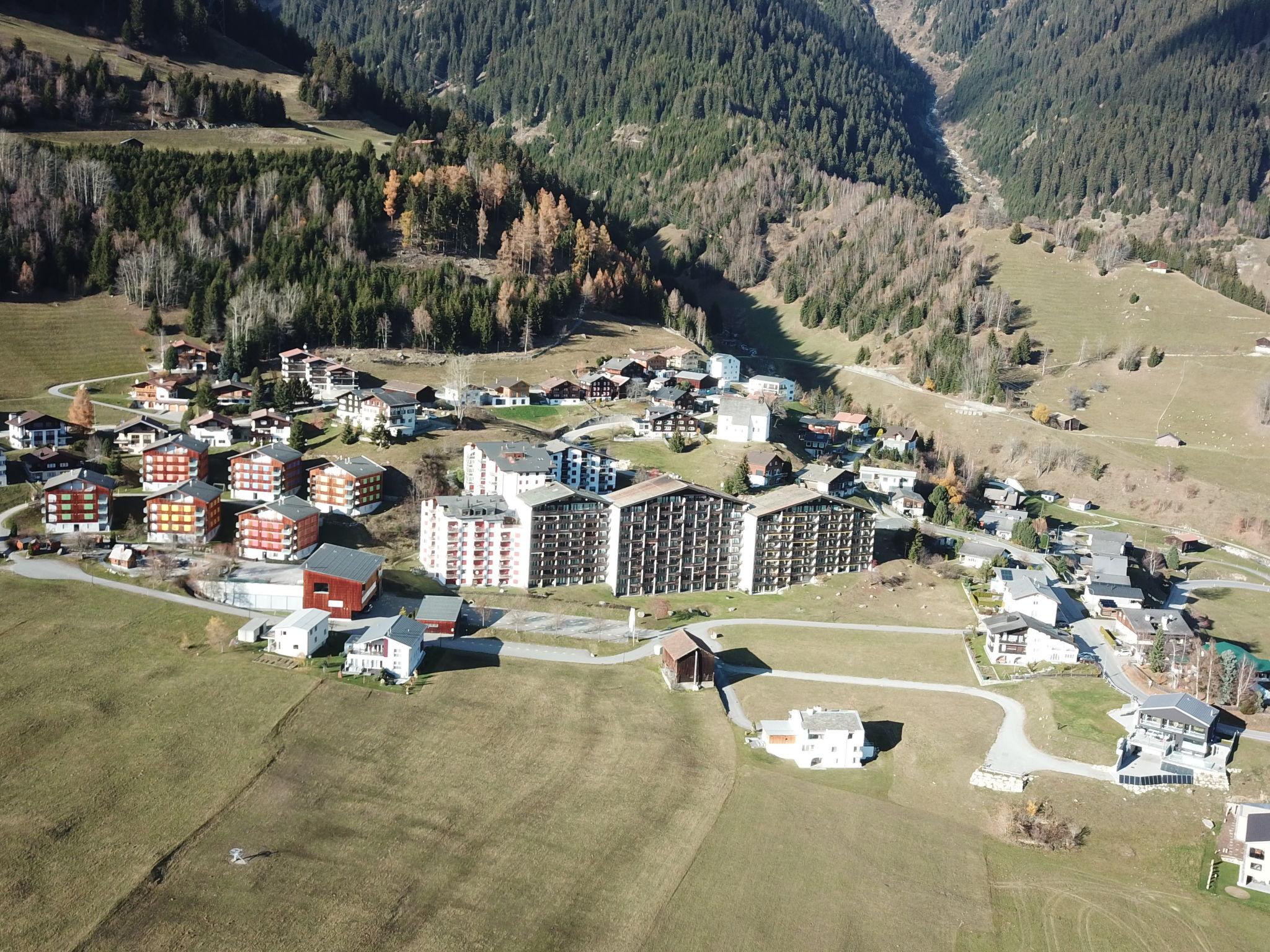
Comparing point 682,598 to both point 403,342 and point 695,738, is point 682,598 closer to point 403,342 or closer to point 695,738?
point 695,738

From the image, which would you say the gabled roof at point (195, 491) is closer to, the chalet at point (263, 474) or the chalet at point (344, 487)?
the chalet at point (263, 474)

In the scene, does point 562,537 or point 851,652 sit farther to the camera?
point 562,537

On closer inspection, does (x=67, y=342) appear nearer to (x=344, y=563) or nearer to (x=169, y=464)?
(x=169, y=464)

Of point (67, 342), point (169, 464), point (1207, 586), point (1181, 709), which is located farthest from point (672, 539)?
point (67, 342)

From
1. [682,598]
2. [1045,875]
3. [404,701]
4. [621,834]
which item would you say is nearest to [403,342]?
[682,598]

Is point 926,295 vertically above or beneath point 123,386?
above

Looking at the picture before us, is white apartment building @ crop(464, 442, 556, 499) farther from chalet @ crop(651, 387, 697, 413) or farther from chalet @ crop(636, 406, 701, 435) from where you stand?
chalet @ crop(651, 387, 697, 413)

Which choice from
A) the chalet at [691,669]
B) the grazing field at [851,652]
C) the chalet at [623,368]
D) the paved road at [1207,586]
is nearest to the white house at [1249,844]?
the grazing field at [851,652]
